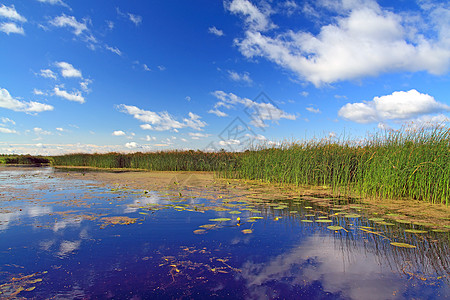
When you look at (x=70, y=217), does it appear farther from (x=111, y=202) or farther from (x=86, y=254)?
(x=86, y=254)

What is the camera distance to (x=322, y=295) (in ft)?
6.81

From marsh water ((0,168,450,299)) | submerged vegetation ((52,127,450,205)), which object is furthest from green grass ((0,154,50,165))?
marsh water ((0,168,450,299))

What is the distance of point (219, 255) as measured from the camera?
9.25 feet

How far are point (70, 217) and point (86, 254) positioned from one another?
79.4 inches

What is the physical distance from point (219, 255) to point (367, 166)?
5.59 metres

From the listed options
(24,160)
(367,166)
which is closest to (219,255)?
(367,166)

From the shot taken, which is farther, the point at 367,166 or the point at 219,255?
the point at 367,166

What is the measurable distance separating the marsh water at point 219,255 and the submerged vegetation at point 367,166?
1970mm

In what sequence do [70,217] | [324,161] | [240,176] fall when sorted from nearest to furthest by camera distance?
[70,217], [324,161], [240,176]

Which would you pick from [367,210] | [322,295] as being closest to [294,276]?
[322,295]

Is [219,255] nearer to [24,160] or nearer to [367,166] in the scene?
[367,166]

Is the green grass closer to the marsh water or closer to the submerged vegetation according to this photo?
the submerged vegetation

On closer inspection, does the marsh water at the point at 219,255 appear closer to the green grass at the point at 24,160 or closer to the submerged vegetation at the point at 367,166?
the submerged vegetation at the point at 367,166

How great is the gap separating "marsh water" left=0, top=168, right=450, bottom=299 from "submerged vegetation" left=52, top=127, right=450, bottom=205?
1970 millimetres
